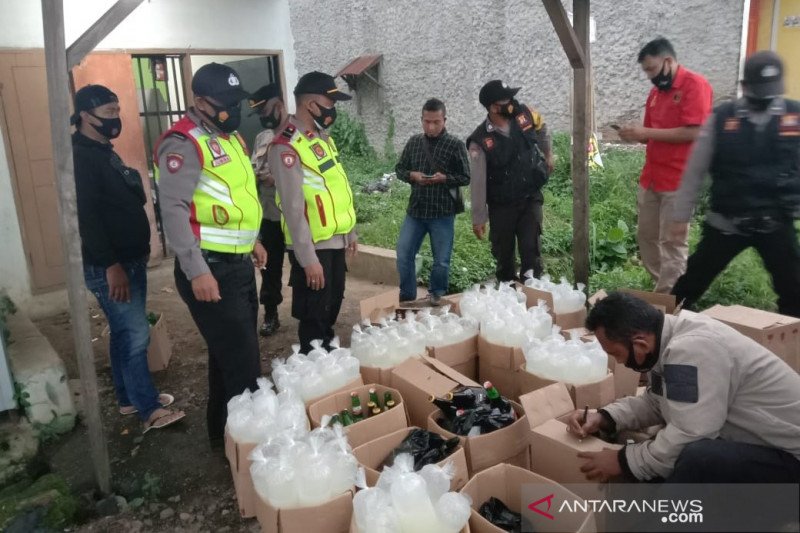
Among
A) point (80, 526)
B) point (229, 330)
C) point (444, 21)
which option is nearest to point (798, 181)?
point (229, 330)

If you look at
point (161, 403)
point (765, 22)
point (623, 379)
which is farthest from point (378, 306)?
point (765, 22)

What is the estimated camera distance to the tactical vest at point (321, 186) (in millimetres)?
3246

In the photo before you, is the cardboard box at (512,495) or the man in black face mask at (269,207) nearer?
the cardboard box at (512,495)

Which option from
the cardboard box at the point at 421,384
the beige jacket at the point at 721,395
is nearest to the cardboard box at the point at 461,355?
the cardboard box at the point at 421,384

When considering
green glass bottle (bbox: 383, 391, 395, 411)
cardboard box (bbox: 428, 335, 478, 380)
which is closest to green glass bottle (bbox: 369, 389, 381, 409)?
green glass bottle (bbox: 383, 391, 395, 411)

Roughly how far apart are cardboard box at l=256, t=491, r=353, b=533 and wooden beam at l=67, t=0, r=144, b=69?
199 centimetres

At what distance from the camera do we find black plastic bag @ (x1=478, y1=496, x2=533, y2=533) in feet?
6.90

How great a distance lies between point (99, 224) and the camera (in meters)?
3.12

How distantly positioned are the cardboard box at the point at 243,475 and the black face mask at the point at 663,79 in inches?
134

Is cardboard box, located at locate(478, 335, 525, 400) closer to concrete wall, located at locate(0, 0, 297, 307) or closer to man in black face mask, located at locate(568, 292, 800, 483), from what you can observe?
man in black face mask, located at locate(568, 292, 800, 483)

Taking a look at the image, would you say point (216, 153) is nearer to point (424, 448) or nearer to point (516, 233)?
point (424, 448)

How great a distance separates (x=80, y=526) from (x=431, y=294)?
2959 millimetres

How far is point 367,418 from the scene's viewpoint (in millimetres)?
2619

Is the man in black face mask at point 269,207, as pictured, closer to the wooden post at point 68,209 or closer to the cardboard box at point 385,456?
the wooden post at point 68,209
